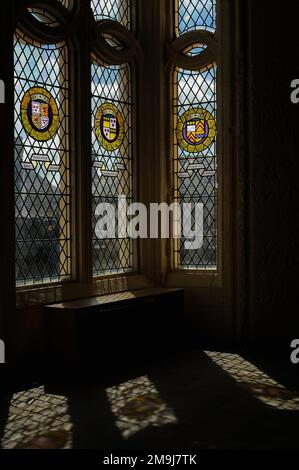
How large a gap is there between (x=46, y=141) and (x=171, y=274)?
236 cm

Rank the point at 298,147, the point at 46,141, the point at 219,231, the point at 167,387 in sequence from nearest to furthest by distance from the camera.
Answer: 1. the point at 167,387
2. the point at 46,141
3. the point at 298,147
4. the point at 219,231

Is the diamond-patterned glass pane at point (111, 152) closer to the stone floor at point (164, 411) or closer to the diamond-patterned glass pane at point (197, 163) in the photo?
the diamond-patterned glass pane at point (197, 163)

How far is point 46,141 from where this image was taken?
632 centimetres

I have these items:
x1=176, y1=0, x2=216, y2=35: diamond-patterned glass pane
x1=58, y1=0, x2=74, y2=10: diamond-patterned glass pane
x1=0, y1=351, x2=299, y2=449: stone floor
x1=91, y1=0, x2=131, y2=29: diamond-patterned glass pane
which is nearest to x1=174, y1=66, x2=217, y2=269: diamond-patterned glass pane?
x1=176, y1=0, x2=216, y2=35: diamond-patterned glass pane

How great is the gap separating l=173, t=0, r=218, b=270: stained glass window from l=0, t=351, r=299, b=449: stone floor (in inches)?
73.4

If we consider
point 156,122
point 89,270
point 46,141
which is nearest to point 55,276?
point 89,270

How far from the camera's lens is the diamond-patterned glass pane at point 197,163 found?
24.6 ft

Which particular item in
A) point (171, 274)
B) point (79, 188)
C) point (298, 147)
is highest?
point (298, 147)

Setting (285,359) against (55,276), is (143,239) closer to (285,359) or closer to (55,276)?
(55,276)

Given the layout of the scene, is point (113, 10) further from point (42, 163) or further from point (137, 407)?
point (137, 407)

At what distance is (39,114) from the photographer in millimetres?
6230

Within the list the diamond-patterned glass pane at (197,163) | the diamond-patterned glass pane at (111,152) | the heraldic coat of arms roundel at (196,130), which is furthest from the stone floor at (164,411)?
the heraldic coat of arms roundel at (196,130)

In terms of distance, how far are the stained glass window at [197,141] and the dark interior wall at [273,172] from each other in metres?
0.59

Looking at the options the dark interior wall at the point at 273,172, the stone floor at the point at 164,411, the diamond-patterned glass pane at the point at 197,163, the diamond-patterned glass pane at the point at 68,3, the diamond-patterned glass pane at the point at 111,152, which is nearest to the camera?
the stone floor at the point at 164,411
